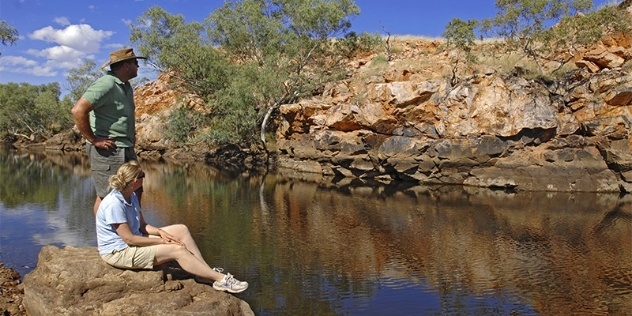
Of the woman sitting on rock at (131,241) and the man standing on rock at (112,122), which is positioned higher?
the man standing on rock at (112,122)

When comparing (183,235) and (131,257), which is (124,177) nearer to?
(131,257)

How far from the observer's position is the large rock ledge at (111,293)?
17.2 feet

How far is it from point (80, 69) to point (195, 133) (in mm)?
25777

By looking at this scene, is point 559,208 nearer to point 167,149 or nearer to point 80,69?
point 167,149

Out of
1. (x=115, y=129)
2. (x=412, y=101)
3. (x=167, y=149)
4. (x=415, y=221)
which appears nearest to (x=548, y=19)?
(x=412, y=101)

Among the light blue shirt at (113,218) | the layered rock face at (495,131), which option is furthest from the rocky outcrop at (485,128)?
the light blue shirt at (113,218)

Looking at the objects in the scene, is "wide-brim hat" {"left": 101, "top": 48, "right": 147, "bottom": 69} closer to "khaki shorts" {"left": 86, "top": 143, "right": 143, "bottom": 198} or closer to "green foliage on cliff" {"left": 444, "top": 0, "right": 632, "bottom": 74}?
"khaki shorts" {"left": 86, "top": 143, "right": 143, "bottom": 198}

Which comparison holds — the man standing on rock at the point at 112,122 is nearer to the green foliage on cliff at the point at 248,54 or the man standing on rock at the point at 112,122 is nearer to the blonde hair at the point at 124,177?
the blonde hair at the point at 124,177

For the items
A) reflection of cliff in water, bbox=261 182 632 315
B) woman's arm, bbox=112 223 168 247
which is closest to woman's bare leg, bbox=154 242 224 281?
woman's arm, bbox=112 223 168 247

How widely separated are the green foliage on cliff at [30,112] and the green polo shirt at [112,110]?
53.0 meters

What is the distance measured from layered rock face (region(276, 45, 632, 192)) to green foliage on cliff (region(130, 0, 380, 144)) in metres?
8.09

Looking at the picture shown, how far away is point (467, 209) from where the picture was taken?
16.0m

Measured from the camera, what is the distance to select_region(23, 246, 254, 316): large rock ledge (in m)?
5.25

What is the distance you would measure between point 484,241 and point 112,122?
8.86m
